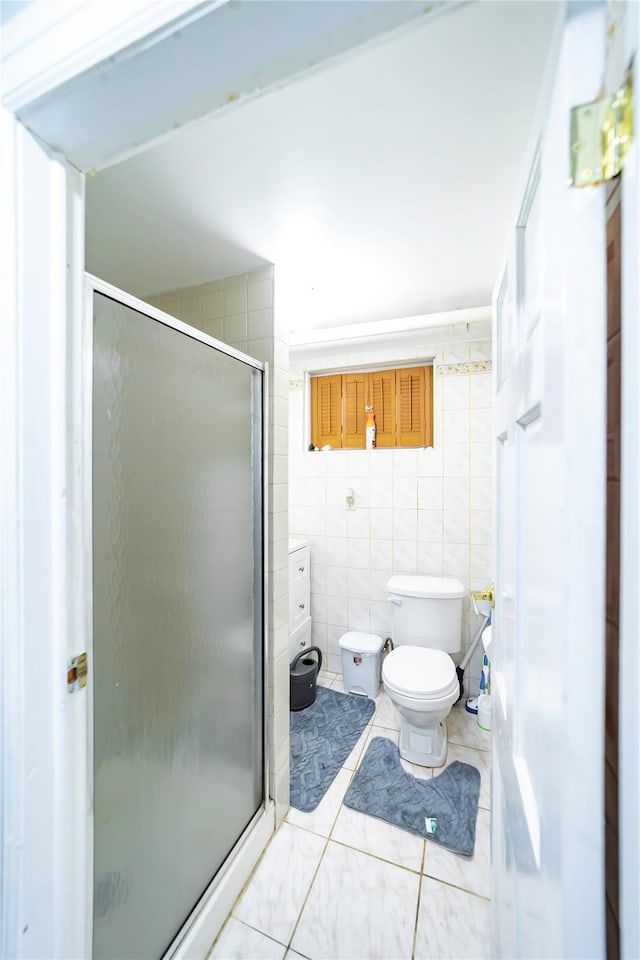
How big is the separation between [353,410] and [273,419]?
1186 millimetres

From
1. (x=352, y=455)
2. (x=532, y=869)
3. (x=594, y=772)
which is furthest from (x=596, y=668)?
(x=352, y=455)

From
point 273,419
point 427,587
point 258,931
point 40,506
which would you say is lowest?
point 258,931

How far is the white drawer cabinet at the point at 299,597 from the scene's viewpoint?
2.32 m

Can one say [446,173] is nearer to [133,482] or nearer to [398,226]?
[398,226]

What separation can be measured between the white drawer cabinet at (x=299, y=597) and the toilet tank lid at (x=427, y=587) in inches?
23.0

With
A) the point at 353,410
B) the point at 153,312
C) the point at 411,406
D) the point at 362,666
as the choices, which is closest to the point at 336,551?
the point at 362,666

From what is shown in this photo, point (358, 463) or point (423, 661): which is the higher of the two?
point (358, 463)

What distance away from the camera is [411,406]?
95.4 inches

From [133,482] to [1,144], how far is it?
629mm

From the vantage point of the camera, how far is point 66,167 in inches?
24.1

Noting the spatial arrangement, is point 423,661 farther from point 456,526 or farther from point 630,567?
point 630,567

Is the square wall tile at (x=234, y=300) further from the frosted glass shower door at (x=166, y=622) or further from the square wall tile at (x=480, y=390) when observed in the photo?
the square wall tile at (x=480, y=390)

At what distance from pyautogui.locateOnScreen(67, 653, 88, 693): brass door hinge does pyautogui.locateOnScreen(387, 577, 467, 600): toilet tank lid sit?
5.77 ft

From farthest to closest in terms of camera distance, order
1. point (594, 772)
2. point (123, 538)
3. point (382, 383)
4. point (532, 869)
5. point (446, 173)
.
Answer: point (382, 383) < point (446, 173) < point (123, 538) < point (532, 869) < point (594, 772)
